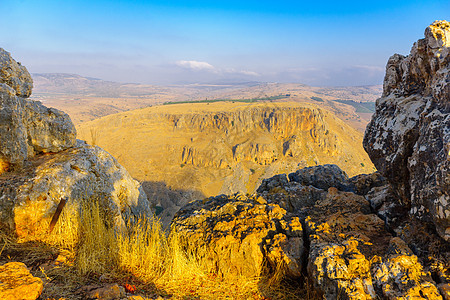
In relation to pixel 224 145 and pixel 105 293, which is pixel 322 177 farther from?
pixel 224 145

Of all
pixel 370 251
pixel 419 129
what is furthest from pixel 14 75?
pixel 419 129

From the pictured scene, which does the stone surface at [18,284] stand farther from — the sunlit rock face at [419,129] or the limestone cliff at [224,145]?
the limestone cliff at [224,145]

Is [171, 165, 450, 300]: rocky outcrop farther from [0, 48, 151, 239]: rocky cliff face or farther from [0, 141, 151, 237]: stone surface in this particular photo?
[0, 48, 151, 239]: rocky cliff face

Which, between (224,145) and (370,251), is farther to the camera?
(224,145)

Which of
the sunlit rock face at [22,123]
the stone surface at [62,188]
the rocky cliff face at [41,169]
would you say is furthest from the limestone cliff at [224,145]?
the sunlit rock face at [22,123]

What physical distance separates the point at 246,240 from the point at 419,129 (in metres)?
3.37

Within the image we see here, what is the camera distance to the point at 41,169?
5.63 meters

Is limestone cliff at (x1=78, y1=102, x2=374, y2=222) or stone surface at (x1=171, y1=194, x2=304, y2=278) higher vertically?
stone surface at (x1=171, y1=194, x2=304, y2=278)

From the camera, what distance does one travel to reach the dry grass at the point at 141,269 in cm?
369

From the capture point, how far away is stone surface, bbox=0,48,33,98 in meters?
6.08

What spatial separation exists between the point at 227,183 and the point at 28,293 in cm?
6768

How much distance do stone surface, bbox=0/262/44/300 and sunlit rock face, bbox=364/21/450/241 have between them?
4.88 meters

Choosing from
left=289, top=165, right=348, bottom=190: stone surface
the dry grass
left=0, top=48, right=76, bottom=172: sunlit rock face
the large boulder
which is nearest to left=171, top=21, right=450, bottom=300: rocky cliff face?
the large boulder

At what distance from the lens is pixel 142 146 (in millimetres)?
83188
